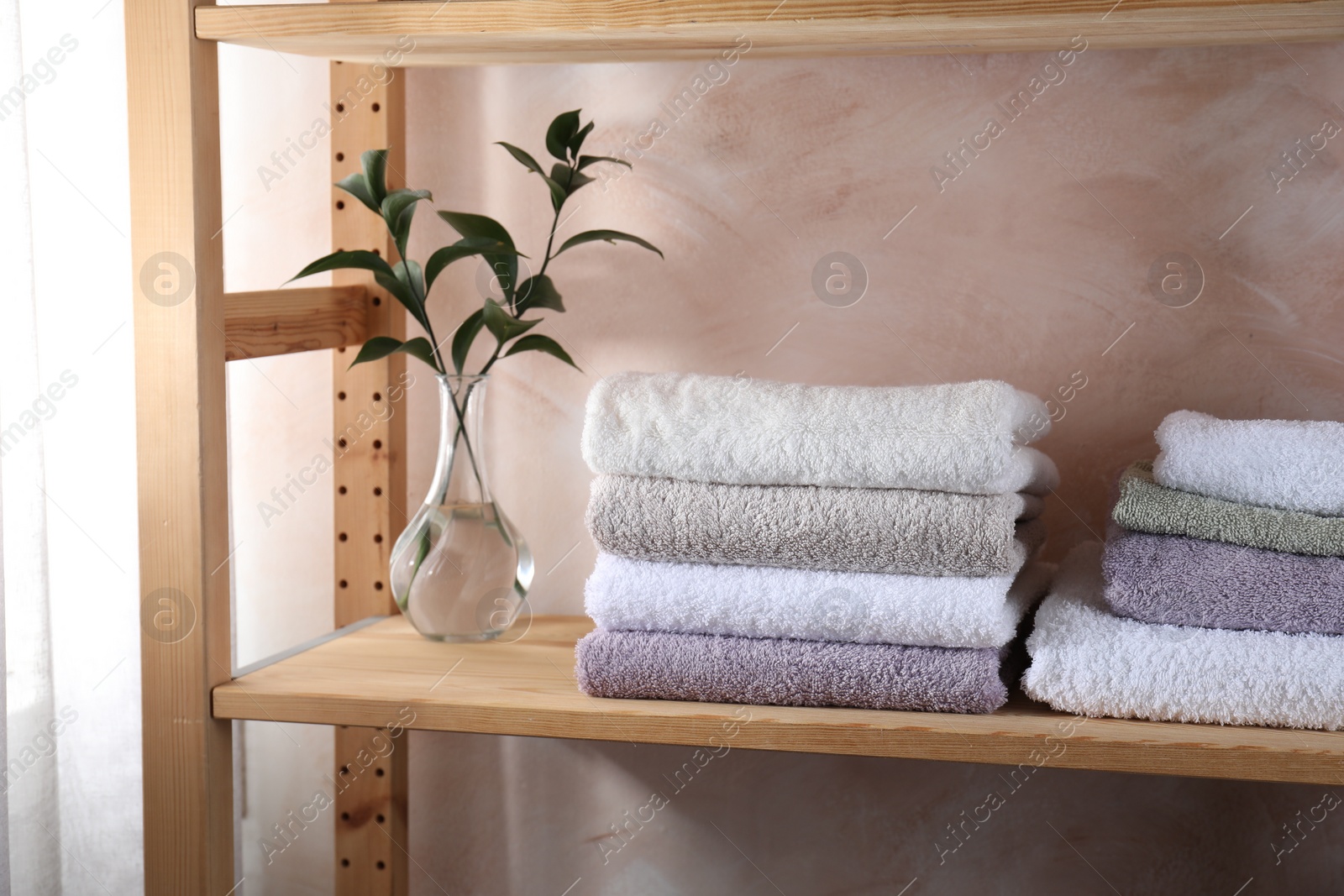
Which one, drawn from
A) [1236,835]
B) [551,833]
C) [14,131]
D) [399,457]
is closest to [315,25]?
[14,131]

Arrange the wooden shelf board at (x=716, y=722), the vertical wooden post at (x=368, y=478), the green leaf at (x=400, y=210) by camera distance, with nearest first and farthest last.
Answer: the wooden shelf board at (x=716, y=722) → the green leaf at (x=400, y=210) → the vertical wooden post at (x=368, y=478)

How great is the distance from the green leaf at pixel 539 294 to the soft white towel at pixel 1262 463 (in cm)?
43

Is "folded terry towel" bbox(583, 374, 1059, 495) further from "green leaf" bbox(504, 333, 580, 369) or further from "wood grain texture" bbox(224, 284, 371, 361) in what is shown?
"wood grain texture" bbox(224, 284, 371, 361)

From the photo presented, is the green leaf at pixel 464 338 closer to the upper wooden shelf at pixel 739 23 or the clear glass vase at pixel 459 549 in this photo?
the clear glass vase at pixel 459 549

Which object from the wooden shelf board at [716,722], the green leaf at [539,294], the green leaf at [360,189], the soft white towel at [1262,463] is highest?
the green leaf at [360,189]

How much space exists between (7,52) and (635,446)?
522 millimetres

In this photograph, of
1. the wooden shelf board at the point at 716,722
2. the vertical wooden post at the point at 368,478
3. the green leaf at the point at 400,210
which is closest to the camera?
the wooden shelf board at the point at 716,722

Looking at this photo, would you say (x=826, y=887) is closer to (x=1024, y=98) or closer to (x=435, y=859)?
(x=435, y=859)

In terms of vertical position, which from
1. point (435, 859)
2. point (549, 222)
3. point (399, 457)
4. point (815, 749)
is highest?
point (549, 222)

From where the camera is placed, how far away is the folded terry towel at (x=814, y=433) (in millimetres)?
657

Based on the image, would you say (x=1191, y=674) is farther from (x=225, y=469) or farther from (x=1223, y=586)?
(x=225, y=469)

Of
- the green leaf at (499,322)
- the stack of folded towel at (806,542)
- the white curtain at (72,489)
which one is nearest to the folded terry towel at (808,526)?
the stack of folded towel at (806,542)

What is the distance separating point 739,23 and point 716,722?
39 centimetres

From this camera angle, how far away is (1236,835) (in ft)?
2.85
